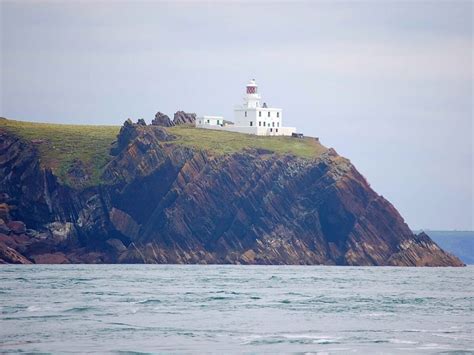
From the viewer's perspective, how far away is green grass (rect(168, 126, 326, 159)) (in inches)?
7219

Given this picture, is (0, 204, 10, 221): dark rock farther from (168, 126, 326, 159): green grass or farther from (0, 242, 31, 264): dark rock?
(168, 126, 326, 159): green grass

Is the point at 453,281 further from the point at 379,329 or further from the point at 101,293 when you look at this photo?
the point at 379,329

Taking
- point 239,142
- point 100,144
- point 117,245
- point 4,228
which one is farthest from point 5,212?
point 239,142

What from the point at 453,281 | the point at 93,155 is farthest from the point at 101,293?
the point at 93,155

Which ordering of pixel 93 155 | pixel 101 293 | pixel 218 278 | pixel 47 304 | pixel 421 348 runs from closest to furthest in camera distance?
1. pixel 421 348
2. pixel 47 304
3. pixel 101 293
4. pixel 218 278
5. pixel 93 155

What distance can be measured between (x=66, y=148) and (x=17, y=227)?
80.2 ft

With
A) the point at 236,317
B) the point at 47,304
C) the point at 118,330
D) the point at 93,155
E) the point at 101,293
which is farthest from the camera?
the point at 93,155

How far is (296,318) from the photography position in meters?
77.1

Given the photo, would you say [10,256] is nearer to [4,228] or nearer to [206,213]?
[4,228]

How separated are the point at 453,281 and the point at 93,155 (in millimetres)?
76953

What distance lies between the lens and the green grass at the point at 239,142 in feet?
602

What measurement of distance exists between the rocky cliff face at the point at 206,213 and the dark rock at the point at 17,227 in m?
0.14

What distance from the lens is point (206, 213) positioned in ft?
564

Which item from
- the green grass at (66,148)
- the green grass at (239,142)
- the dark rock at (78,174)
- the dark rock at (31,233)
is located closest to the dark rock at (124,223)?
the green grass at (66,148)
